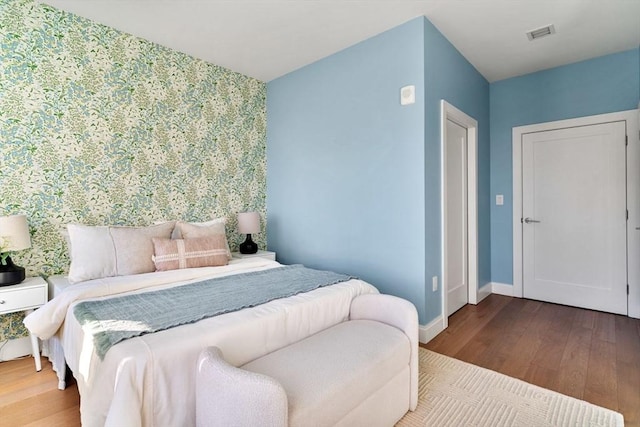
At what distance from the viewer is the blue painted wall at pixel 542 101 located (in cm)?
318

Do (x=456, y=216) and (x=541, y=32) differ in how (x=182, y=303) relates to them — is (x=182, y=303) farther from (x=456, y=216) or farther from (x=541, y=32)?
(x=541, y=32)

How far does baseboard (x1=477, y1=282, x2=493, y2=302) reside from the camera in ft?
12.1

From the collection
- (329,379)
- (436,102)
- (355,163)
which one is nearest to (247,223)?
(355,163)

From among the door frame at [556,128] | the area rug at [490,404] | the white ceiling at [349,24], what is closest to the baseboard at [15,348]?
the white ceiling at [349,24]

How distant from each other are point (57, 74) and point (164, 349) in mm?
2504

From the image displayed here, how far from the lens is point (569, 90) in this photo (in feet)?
11.4

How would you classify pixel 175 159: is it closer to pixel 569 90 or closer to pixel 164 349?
pixel 164 349

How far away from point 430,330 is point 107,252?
2587 mm

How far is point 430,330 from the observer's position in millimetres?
2662

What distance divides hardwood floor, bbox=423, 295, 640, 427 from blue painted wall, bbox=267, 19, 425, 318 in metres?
0.59

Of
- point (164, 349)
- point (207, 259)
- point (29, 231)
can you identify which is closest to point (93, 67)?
point (29, 231)

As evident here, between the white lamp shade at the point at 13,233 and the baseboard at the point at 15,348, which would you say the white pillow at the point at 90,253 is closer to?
the white lamp shade at the point at 13,233

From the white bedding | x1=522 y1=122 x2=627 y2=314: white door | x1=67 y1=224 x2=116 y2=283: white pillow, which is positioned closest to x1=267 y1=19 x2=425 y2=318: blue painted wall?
the white bedding

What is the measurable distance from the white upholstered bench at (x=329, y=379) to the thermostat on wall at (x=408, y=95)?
1.65m
